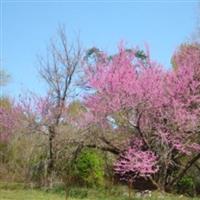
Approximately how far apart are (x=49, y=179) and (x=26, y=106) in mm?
3487

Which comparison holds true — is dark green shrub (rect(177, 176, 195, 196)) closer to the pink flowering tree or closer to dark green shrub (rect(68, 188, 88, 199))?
the pink flowering tree

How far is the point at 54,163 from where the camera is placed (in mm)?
17625

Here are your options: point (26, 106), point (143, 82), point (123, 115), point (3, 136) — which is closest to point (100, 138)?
point (123, 115)

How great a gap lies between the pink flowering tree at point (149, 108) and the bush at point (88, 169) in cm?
129

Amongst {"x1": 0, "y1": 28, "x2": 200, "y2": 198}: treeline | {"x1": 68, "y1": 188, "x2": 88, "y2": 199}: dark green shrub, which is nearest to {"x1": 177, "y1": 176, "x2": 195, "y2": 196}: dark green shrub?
{"x1": 0, "y1": 28, "x2": 200, "y2": 198}: treeline

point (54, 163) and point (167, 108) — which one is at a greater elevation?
point (167, 108)

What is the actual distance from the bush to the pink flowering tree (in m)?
1.29

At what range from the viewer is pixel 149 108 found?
53.4 feet

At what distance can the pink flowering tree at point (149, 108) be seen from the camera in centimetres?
1612

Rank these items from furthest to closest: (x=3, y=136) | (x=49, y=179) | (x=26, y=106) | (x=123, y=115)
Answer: (x=3, y=136) → (x=26, y=106) → (x=49, y=179) → (x=123, y=115)

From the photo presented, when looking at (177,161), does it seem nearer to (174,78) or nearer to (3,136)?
(174,78)

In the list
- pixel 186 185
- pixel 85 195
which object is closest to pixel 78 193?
pixel 85 195

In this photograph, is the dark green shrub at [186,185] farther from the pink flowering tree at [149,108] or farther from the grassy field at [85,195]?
the grassy field at [85,195]

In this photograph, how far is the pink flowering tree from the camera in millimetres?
16125
